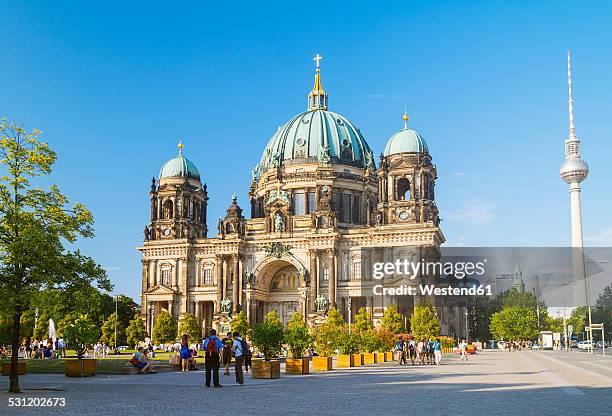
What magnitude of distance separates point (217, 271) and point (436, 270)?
1251 inches

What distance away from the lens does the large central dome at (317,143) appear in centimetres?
11969

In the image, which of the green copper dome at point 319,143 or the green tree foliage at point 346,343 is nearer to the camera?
the green tree foliage at point 346,343

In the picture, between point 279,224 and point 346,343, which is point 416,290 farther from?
point 346,343

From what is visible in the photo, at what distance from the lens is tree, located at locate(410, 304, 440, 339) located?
90.3 meters

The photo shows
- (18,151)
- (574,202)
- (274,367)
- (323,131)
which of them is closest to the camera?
(18,151)

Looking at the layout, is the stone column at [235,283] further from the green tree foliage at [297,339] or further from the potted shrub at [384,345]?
the green tree foliage at [297,339]

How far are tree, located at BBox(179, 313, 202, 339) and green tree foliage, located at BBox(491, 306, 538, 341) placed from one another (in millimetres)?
51559

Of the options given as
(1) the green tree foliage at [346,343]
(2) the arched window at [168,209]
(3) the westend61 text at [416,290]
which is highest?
(2) the arched window at [168,209]

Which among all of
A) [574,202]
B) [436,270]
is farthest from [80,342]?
[574,202]

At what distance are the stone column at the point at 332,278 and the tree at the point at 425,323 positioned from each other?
14.7 meters

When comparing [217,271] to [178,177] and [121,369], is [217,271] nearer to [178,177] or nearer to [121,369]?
[178,177]

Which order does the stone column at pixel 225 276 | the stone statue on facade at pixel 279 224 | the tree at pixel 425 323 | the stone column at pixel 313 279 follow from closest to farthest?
the tree at pixel 425 323, the stone column at pixel 313 279, the stone column at pixel 225 276, the stone statue on facade at pixel 279 224

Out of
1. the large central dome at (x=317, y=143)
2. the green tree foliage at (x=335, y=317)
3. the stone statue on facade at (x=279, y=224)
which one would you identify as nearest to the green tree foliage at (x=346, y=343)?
the green tree foliage at (x=335, y=317)

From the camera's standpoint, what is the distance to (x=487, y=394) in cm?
2442
